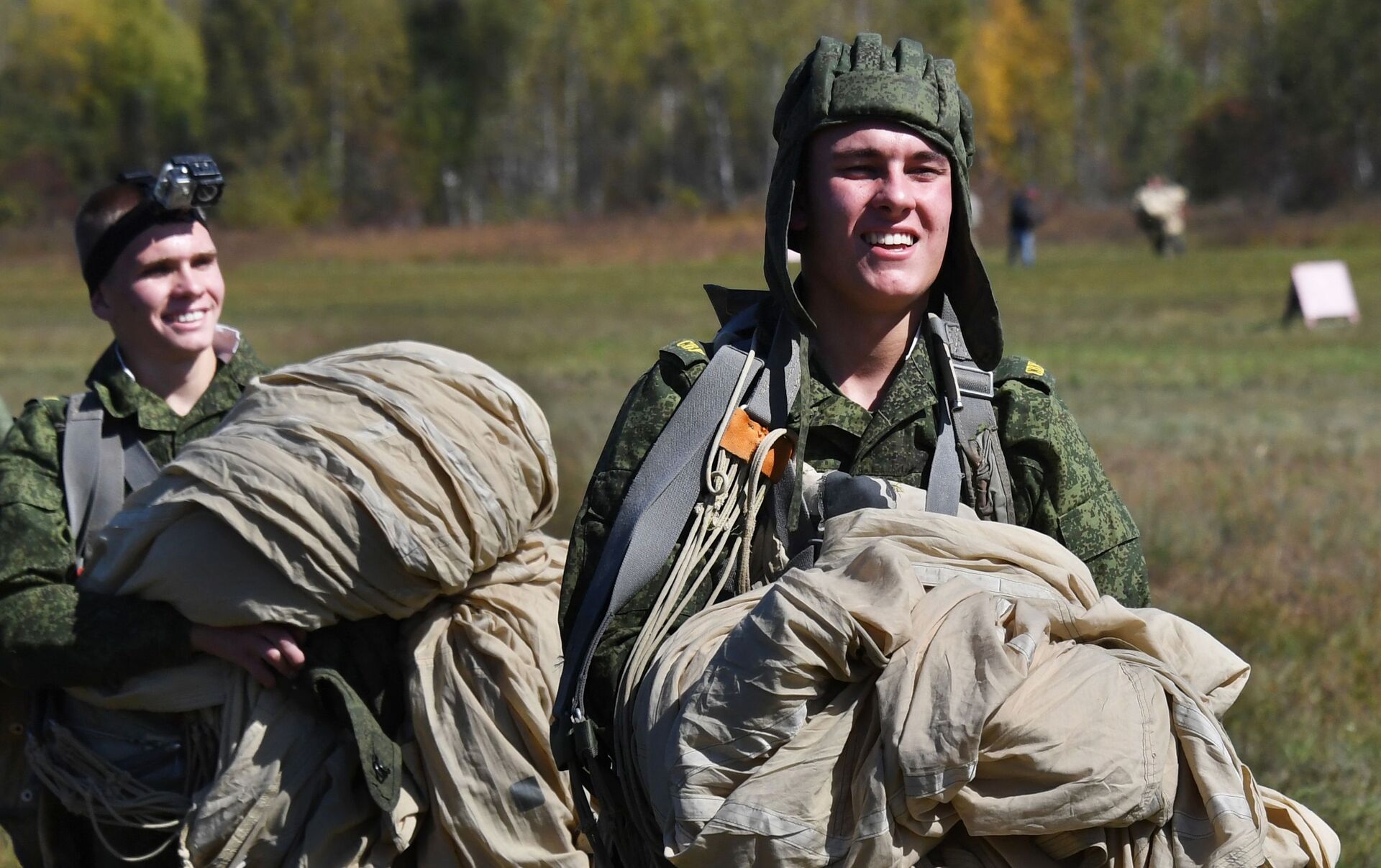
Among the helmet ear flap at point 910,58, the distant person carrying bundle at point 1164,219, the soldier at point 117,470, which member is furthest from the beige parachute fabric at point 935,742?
the distant person carrying bundle at point 1164,219

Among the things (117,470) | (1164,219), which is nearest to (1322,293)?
(1164,219)

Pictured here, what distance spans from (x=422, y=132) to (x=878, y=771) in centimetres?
7137

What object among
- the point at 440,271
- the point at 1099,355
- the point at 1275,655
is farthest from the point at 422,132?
the point at 1275,655

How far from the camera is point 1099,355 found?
17.7 meters

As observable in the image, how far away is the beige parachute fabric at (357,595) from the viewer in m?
3.84

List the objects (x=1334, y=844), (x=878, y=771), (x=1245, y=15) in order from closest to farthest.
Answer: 1. (x=878, y=771)
2. (x=1334, y=844)
3. (x=1245, y=15)

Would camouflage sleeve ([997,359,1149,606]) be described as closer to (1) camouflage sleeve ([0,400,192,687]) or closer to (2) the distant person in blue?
(1) camouflage sleeve ([0,400,192,687])

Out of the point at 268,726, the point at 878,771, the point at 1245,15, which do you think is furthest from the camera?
the point at 1245,15

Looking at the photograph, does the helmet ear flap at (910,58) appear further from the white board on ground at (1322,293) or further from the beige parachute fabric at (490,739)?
the white board on ground at (1322,293)

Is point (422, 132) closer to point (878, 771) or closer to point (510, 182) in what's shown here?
point (510, 182)

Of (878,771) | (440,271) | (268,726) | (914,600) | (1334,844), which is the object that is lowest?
(440,271)

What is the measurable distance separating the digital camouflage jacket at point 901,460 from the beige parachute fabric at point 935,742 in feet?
1.18

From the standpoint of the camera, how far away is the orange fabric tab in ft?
9.89

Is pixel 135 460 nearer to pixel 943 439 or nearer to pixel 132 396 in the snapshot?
pixel 132 396
